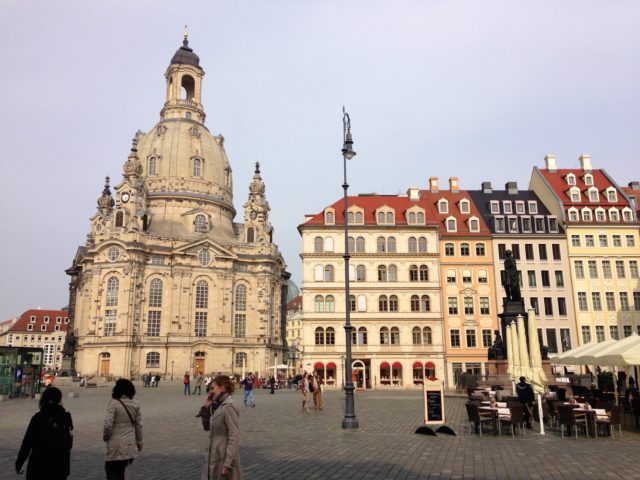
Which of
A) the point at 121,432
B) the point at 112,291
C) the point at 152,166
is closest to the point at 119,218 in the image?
the point at 112,291

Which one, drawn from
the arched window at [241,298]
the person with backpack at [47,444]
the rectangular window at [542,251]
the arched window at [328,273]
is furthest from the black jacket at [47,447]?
the arched window at [241,298]

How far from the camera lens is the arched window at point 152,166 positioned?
8456 centimetres

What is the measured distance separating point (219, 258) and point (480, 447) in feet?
215

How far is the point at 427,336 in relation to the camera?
53812 millimetres

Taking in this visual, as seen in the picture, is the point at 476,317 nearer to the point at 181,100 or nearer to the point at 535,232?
the point at 535,232

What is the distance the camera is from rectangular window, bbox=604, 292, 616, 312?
5394 centimetres

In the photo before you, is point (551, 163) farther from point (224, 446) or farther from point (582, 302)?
point (224, 446)

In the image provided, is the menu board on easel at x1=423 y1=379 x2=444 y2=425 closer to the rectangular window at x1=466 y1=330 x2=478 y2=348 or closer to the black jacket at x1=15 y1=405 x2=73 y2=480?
the black jacket at x1=15 y1=405 x2=73 y2=480

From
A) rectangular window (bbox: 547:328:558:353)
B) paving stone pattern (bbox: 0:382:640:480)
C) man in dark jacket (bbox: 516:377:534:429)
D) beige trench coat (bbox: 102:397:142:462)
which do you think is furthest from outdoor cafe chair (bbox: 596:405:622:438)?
rectangular window (bbox: 547:328:558:353)

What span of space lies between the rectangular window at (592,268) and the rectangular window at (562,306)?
3807 millimetres

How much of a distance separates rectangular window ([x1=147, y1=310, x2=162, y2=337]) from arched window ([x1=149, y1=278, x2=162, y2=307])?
3.52ft

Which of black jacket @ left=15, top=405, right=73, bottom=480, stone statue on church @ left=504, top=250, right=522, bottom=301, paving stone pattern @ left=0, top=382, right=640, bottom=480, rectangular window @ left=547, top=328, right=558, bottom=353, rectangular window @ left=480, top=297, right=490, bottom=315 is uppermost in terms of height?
rectangular window @ left=480, top=297, right=490, bottom=315

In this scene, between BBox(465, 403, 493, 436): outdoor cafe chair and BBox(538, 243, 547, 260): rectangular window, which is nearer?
BBox(465, 403, 493, 436): outdoor cafe chair

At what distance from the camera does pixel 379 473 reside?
10695mm
